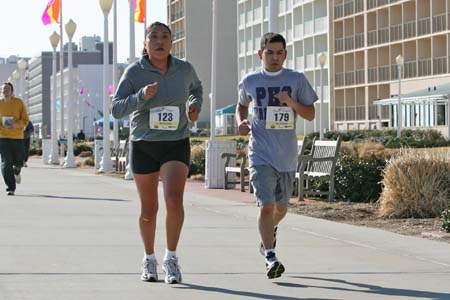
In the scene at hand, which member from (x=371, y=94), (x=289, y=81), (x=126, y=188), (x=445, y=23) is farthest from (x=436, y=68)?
(x=289, y=81)

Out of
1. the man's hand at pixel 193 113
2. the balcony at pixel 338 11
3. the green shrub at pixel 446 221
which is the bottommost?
the green shrub at pixel 446 221

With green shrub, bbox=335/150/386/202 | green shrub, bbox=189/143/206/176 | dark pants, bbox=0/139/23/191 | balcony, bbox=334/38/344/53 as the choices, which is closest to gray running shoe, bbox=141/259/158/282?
green shrub, bbox=335/150/386/202

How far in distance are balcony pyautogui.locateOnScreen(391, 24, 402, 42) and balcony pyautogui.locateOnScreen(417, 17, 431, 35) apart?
2.46 metres

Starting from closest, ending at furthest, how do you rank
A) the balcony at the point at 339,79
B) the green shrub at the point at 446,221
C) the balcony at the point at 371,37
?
1. the green shrub at the point at 446,221
2. the balcony at the point at 371,37
3. the balcony at the point at 339,79

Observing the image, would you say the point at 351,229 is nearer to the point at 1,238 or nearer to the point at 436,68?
the point at 1,238

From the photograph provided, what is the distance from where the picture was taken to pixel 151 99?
8.91 m

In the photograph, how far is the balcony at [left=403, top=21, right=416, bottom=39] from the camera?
235 ft

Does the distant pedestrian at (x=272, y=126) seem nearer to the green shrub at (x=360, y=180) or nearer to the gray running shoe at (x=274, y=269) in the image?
the gray running shoe at (x=274, y=269)

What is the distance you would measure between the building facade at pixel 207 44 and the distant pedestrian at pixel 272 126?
10334 cm

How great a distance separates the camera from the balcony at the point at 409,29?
7157 centimetres

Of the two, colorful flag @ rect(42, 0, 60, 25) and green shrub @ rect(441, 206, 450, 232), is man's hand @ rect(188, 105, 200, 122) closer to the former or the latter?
green shrub @ rect(441, 206, 450, 232)

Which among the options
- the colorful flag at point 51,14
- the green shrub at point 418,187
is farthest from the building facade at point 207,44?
the green shrub at point 418,187

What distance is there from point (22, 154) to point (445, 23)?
50884 mm

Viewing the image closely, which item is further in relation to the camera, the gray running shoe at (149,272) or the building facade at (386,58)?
the building facade at (386,58)
